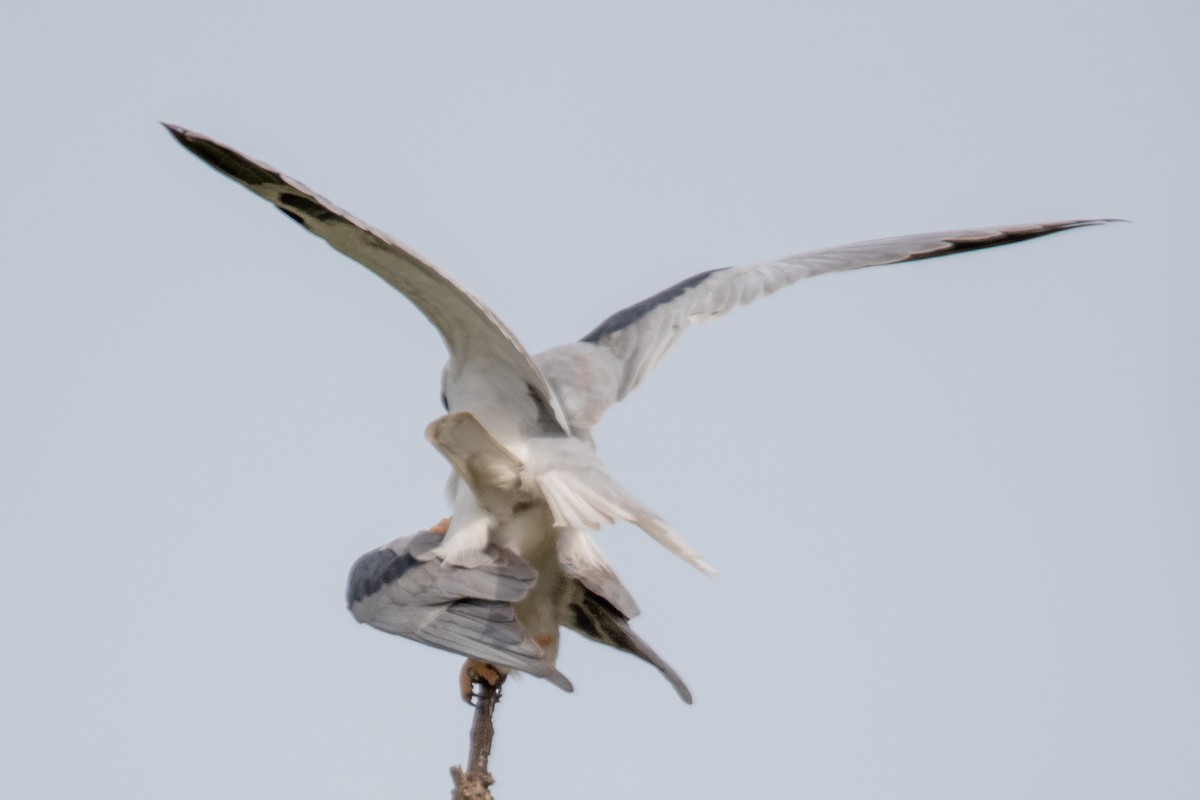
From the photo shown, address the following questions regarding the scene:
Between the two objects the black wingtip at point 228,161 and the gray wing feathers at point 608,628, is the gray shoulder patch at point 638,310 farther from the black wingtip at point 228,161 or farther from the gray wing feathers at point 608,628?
the black wingtip at point 228,161

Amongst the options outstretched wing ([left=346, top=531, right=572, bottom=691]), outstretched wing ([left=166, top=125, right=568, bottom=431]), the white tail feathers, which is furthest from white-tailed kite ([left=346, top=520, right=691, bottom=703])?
outstretched wing ([left=166, top=125, right=568, bottom=431])

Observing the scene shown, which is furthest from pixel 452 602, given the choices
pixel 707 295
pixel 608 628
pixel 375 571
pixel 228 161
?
pixel 707 295

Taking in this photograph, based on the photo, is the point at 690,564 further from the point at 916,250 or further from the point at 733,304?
the point at 916,250

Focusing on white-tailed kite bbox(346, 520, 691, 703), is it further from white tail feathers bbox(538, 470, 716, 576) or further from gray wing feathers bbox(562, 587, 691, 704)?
white tail feathers bbox(538, 470, 716, 576)

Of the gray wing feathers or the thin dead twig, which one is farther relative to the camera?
the gray wing feathers

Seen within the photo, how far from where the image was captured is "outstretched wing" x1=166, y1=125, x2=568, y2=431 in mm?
4469

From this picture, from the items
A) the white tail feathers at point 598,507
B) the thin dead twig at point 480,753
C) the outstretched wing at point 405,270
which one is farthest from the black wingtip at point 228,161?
the thin dead twig at point 480,753

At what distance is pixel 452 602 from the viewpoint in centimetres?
504

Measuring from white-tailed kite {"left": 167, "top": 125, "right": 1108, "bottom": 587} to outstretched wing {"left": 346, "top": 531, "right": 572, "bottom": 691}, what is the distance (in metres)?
0.09

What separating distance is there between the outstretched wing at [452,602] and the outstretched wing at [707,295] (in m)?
0.62

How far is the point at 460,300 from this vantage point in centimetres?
489

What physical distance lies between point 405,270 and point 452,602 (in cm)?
96

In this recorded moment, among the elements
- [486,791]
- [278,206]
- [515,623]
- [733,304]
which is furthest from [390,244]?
[733,304]

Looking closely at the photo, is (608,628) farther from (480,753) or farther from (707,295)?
(707,295)
